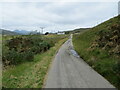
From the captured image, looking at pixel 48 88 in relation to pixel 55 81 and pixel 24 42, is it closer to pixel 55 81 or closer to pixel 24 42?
pixel 55 81

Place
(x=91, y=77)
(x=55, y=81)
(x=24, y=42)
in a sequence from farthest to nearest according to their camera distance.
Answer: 1. (x=24, y=42)
2. (x=91, y=77)
3. (x=55, y=81)

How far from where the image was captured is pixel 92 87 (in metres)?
9.73

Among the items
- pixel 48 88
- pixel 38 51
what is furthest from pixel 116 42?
pixel 38 51

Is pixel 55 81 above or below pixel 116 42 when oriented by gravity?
below

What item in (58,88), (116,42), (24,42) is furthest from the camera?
(24,42)

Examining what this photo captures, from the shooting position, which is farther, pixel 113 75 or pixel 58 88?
pixel 113 75

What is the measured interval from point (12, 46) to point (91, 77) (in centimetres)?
2647

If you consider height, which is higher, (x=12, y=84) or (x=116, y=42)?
(x=116, y=42)

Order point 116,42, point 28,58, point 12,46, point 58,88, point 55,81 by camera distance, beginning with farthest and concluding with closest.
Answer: point 12,46 < point 28,58 < point 116,42 < point 55,81 < point 58,88

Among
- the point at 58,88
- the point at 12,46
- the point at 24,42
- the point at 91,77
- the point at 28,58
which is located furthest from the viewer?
the point at 24,42

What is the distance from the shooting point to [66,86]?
10.1 metres

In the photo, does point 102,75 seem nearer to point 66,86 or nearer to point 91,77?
point 91,77

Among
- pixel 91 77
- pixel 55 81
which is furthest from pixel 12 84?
pixel 91 77

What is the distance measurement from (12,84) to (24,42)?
26.6 metres
